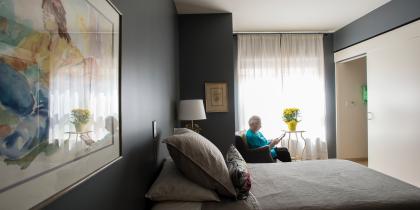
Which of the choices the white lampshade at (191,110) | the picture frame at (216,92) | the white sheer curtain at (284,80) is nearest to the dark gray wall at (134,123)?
the white lampshade at (191,110)

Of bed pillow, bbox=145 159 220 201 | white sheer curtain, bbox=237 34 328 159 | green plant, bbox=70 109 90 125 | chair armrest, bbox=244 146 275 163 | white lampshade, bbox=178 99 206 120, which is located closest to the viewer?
green plant, bbox=70 109 90 125

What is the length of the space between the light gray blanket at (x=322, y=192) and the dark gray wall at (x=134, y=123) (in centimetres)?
29

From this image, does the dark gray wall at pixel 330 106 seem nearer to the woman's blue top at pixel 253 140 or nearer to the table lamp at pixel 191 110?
Result: the woman's blue top at pixel 253 140

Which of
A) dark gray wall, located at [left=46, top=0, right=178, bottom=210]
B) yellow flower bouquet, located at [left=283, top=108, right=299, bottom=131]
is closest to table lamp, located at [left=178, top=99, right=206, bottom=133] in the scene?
dark gray wall, located at [left=46, top=0, right=178, bottom=210]

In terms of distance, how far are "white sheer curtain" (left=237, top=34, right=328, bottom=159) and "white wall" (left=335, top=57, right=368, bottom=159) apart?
35 centimetres

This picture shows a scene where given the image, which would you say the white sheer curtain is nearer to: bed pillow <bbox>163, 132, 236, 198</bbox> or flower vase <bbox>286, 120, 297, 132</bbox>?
flower vase <bbox>286, 120, 297, 132</bbox>

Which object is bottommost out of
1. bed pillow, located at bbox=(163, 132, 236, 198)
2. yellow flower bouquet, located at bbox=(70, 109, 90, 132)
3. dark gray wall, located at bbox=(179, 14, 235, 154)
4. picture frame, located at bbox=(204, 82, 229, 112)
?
bed pillow, located at bbox=(163, 132, 236, 198)

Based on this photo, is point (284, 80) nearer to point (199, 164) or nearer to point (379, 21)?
point (379, 21)

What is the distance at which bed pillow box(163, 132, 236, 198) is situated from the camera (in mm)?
1507

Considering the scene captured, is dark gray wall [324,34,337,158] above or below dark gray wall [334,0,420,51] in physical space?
below

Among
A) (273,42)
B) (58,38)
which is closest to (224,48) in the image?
(273,42)

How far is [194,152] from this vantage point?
1.52 meters

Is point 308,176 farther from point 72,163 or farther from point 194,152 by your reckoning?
point 72,163

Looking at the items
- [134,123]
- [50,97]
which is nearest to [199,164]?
[134,123]
